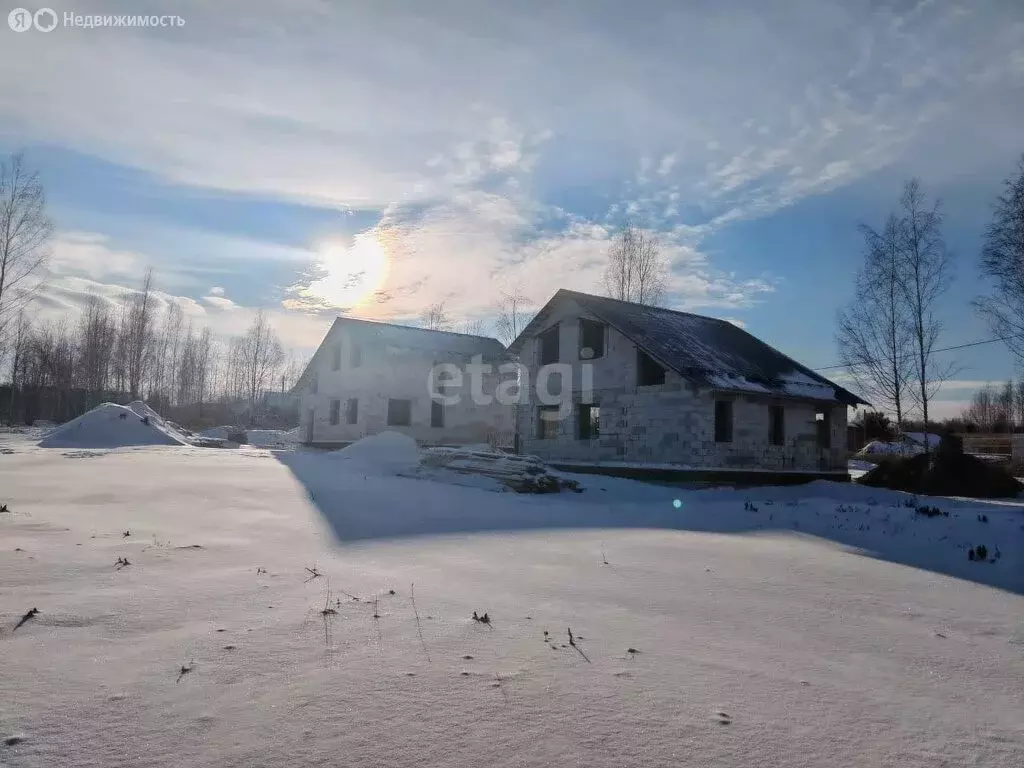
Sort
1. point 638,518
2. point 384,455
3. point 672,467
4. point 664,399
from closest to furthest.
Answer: point 638,518 < point 672,467 < point 384,455 < point 664,399

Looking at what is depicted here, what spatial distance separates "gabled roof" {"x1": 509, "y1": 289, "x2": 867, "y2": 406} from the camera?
17.0 m

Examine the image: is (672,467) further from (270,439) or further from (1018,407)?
(1018,407)

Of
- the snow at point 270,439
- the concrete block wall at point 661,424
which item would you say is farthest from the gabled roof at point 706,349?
the snow at point 270,439

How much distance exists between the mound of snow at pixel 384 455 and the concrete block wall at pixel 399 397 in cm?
776

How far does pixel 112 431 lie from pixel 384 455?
12.1 meters

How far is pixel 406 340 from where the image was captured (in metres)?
27.8

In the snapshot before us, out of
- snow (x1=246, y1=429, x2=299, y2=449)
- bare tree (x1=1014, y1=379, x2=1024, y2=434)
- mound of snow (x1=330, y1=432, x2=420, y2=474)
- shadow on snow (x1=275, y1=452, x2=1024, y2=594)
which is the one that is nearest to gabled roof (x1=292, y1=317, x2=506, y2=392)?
snow (x1=246, y1=429, x2=299, y2=449)

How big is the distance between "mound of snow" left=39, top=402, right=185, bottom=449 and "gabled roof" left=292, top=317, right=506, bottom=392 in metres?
8.41

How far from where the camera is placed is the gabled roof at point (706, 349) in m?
17.0

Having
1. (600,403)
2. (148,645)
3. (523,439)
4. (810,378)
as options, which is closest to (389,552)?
(148,645)

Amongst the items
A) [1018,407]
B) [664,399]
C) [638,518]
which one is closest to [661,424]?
[664,399]

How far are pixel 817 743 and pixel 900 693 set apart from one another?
81 cm

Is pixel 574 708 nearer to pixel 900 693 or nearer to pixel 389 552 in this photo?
pixel 900 693

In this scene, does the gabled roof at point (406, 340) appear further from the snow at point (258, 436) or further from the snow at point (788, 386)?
the snow at point (788, 386)
